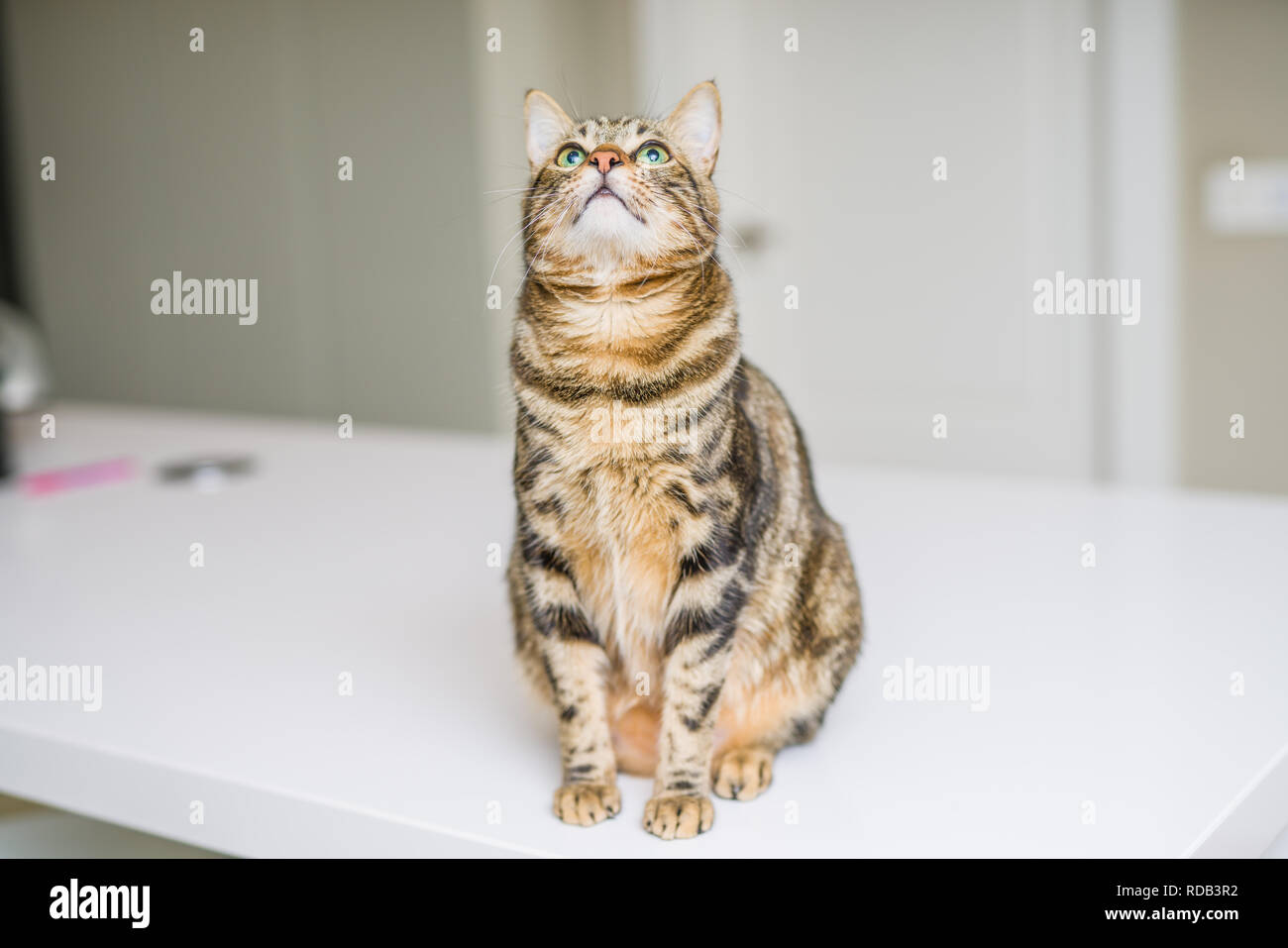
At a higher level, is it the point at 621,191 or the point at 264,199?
the point at 264,199

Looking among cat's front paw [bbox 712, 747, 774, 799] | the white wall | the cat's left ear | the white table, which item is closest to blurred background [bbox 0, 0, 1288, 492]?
the white wall

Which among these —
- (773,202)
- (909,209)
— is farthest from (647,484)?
(773,202)

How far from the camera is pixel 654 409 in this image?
82 centimetres

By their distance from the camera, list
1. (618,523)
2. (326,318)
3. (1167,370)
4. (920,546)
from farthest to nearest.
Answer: (326,318) → (1167,370) → (920,546) → (618,523)

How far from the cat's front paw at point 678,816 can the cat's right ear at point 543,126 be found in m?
0.45

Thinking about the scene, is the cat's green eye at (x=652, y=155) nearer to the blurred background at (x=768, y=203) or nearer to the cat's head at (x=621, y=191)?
the cat's head at (x=621, y=191)

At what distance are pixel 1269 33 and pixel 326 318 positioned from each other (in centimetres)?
243

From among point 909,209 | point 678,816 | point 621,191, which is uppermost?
point 909,209

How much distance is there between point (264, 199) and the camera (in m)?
3.37

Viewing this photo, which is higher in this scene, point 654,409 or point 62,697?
point 654,409

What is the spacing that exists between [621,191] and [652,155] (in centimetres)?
5

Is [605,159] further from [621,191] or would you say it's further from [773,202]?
[773,202]
